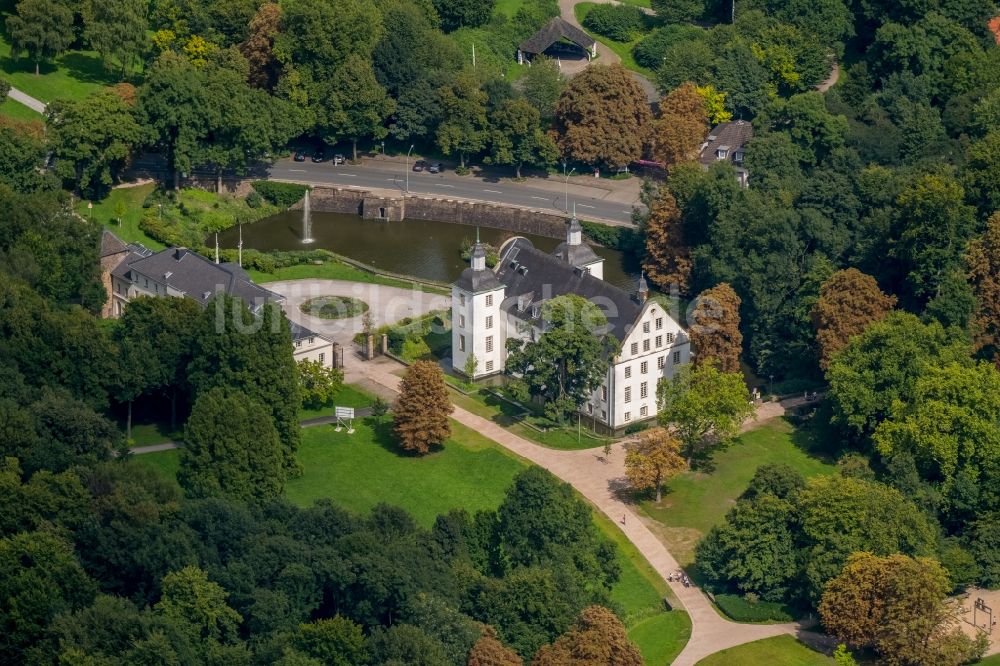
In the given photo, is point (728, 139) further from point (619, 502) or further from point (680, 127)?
point (619, 502)

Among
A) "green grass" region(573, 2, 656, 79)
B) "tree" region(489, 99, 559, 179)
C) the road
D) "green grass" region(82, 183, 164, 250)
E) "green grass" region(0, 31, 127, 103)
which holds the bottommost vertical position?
"green grass" region(82, 183, 164, 250)

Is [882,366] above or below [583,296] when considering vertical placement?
below

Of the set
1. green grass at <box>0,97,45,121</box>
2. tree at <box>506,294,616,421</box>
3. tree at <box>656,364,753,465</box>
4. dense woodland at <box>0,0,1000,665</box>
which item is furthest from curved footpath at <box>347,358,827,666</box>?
green grass at <box>0,97,45,121</box>

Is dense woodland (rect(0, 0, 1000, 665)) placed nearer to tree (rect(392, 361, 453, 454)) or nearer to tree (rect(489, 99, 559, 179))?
tree (rect(489, 99, 559, 179))

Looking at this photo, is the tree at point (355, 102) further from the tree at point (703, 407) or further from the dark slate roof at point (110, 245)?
the tree at point (703, 407)

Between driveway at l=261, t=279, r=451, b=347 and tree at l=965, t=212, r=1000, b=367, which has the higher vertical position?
tree at l=965, t=212, r=1000, b=367

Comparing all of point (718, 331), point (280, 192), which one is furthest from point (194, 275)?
point (718, 331)
